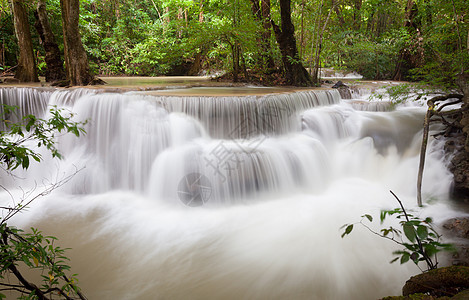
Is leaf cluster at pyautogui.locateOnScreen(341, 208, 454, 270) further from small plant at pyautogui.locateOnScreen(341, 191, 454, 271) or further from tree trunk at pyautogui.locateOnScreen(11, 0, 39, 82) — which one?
tree trunk at pyautogui.locateOnScreen(11, 0, 39, 82)

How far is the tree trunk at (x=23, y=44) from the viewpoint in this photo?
8.46 meters

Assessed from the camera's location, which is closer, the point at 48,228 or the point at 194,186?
the point at 48,228

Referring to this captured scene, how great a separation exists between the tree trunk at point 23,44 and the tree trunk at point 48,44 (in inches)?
13.4

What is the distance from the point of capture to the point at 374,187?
5.43 metres

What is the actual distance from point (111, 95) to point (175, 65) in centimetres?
1184

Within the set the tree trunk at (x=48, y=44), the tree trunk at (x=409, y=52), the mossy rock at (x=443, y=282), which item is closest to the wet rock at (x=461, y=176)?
the mossy rock at (x=443, y=282)

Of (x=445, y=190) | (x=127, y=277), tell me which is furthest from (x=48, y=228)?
(x=445, y=190)

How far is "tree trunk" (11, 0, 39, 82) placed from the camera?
8461 millimetres

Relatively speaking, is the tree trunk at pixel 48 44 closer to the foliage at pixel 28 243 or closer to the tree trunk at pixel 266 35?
the tree trunk at pixel 266 35

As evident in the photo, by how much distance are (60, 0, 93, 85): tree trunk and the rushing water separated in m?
1.31

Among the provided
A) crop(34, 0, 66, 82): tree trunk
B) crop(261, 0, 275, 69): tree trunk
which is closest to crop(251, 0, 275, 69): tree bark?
crop(261, 0, 275, 69): tree trunk

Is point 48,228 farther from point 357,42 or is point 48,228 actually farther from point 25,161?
point 357,42

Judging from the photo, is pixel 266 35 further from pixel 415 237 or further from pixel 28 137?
pixel 415 237

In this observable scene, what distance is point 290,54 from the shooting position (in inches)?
364
